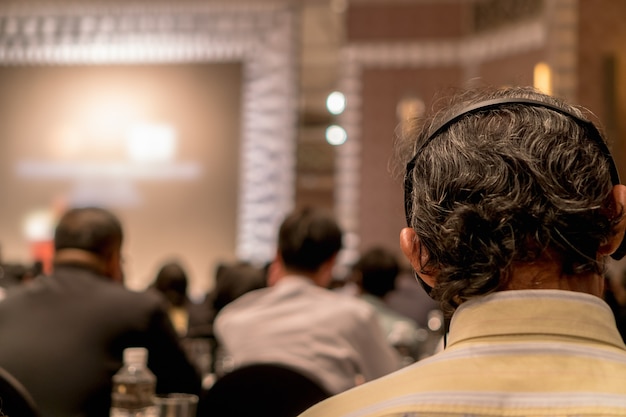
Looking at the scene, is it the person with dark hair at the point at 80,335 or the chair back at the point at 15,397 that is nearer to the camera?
the chair back at the point at 15,397

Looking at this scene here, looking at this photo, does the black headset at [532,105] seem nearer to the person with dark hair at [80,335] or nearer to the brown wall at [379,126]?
the person with dark hair at [80,335]

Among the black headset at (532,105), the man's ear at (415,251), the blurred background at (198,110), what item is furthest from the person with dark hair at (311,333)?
the blurred background at (198,110)

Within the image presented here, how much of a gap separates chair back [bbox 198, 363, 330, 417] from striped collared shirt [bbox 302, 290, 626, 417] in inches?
39.1

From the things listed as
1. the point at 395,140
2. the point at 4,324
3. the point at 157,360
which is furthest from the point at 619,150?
the point at 395,140

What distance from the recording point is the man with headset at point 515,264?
715 mm

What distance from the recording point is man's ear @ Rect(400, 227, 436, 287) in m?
0.88

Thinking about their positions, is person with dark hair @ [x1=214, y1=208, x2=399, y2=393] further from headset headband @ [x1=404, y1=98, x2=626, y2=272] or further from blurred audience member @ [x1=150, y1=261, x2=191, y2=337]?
blurred audience member @ [x1=150, y1=261, x2=191, y2=337]

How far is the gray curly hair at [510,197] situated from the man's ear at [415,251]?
1.7 inches

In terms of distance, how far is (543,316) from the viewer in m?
0.73

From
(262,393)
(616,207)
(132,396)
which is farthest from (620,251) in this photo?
(132,396)

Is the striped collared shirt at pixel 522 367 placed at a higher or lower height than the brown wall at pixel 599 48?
lower

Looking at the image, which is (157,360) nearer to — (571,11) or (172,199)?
(571,11)

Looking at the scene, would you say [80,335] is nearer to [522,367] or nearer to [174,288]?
[522,367]

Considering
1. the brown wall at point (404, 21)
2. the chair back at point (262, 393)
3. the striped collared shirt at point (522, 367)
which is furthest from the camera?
the brown wall at point (404, 21)
